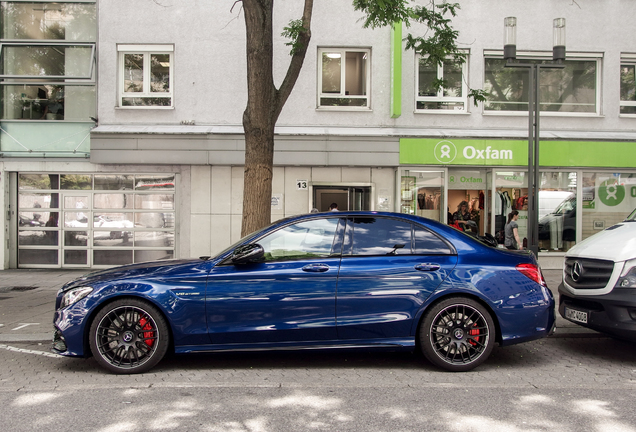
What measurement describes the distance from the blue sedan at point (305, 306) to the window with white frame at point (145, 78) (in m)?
9.04

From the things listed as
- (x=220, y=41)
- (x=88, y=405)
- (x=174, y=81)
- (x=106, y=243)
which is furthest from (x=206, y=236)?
(x=88, y=405)

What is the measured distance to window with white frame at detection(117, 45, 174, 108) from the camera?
13.2 meters

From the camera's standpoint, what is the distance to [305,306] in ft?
16.2

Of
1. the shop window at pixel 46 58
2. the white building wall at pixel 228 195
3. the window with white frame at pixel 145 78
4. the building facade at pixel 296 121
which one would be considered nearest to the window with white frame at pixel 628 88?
the building facade at pixel 296 121

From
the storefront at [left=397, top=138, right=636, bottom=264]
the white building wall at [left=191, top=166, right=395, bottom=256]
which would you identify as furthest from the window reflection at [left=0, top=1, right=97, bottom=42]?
the storefront at [left=397, top=138, right=636, bottom=264]

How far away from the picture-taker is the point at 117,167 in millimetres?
13109

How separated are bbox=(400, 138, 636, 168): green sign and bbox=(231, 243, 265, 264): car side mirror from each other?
8.30m

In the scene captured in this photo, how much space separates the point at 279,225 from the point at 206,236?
8.20m

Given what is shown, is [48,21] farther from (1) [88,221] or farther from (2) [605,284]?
(2) [605,284]

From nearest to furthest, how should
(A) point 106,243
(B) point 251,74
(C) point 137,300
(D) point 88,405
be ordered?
(D) point 88,405 < (C) point 137,300 < (B) point 251,74 < (A) point 106,243

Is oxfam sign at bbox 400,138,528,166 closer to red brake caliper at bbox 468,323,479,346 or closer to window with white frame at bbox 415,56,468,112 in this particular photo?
window with white frame at bbox 415,56,468,112

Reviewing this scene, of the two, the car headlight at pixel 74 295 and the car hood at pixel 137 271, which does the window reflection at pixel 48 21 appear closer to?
the car hood at pixel 137 271

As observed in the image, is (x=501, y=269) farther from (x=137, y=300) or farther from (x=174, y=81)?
(x=174, y=81)

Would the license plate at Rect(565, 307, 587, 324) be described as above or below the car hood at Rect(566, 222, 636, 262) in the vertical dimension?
below
